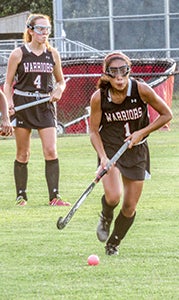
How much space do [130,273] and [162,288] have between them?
1.89 feet

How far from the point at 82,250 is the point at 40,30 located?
11.0ft

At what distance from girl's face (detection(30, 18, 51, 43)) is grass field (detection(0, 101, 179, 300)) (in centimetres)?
179

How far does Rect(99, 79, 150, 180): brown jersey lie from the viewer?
859 centimetres

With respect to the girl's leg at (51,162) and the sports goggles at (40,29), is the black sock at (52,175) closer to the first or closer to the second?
the girl's leg at (51,162)

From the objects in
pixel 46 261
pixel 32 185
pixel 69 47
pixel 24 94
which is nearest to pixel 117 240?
pixel 46 261

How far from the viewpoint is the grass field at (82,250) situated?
24.3 feet

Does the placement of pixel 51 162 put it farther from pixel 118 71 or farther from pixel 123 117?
pixel 118 71

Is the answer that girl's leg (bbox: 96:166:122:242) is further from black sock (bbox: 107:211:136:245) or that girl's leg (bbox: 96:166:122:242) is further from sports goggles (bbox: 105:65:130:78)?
sports goggles (bbox: 105:65:130:78)

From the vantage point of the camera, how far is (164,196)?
41.5 feet

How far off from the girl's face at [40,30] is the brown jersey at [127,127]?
3.07 m

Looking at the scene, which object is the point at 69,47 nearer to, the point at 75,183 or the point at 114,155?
the point at 75,183

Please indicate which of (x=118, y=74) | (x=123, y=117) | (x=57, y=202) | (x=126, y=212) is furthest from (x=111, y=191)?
(x=57, y=202)

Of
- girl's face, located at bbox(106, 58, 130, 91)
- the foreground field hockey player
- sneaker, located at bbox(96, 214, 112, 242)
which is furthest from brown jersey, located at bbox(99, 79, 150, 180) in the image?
sneaker, located at bbox(96, 214, 112, 242)

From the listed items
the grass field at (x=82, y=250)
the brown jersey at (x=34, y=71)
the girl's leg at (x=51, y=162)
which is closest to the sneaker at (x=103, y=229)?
the grass field at (x=82, y=250)
